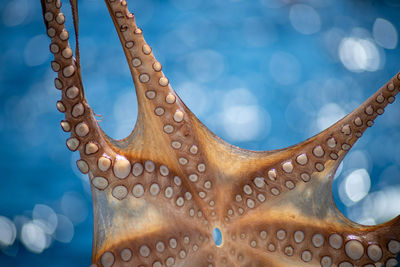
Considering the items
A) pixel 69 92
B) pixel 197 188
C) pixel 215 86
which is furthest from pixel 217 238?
pixel 215 86

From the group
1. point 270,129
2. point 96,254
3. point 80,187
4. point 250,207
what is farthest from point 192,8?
point 96,254

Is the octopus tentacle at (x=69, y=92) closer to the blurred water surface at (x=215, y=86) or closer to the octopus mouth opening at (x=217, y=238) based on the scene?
the octopus mouth opening at (x=217, y=238)

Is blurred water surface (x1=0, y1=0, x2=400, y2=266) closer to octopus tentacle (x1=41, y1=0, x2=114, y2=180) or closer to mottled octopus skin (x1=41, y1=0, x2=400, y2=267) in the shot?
mottled octopus skin (x1=41, y1=0, x2=400, y2=267)

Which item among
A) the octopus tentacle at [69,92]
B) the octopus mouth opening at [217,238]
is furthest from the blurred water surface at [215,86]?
the octopus tentacle at [69,92]

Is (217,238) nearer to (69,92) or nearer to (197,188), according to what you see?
(197,188)

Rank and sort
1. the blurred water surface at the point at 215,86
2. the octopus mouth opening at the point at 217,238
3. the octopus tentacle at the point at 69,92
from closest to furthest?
1. the octopus tentacle at the point at 69,92
2. the octopus mouth opening at the point at 217,238
3. the blurred water surface at the point at 215,86

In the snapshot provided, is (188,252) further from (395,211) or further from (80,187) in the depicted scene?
(395,211)

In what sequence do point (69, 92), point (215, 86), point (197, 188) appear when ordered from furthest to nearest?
point (215, 86) < point (197, 188) < point (69, 92)
